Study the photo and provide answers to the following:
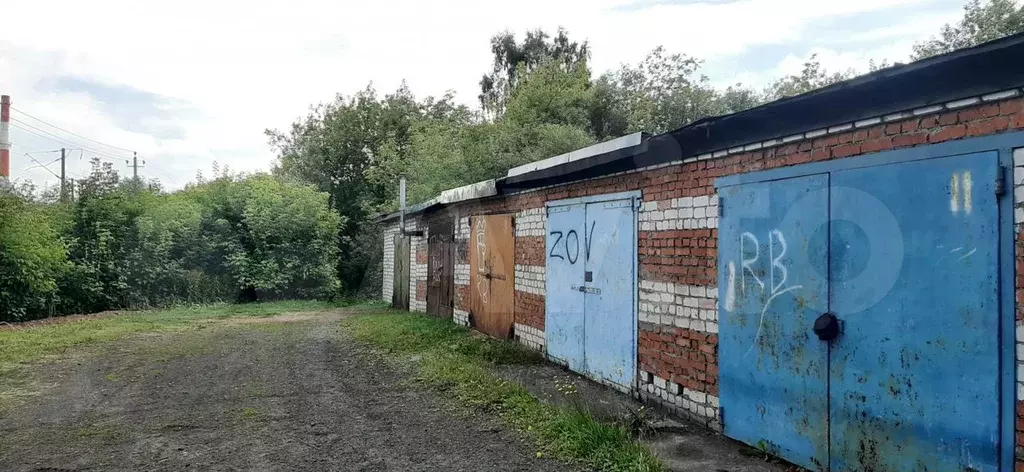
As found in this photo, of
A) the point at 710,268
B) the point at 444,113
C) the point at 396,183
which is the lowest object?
the point at 710,268

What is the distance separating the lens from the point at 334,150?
34594mm

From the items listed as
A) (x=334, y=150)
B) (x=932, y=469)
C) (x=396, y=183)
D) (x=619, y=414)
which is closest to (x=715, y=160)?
(x=619, y=414)

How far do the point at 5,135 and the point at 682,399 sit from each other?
110ft

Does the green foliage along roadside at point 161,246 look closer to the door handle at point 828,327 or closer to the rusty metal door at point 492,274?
the rusty metal door at point 492,274

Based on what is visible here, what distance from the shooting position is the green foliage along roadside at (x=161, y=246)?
50.1 feet

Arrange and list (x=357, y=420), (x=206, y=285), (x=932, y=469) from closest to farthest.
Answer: (x=932, y=469) < (x=357, y=420) < (x=206, y=285)

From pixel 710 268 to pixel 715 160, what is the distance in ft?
3.02

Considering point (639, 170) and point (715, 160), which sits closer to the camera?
point (715, 160)

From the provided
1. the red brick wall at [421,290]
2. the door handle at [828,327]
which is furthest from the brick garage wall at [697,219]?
the red brick wall at [421,290]

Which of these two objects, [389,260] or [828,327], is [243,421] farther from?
[389,260]

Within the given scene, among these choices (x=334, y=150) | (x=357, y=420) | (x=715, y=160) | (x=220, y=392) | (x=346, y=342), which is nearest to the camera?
(x=715, y=160)

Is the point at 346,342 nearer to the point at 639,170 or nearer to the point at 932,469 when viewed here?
the point at 639,170

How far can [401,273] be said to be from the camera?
17703 mm

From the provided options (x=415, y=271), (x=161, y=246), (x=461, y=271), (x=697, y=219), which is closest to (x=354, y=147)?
(x=161, y=246)
